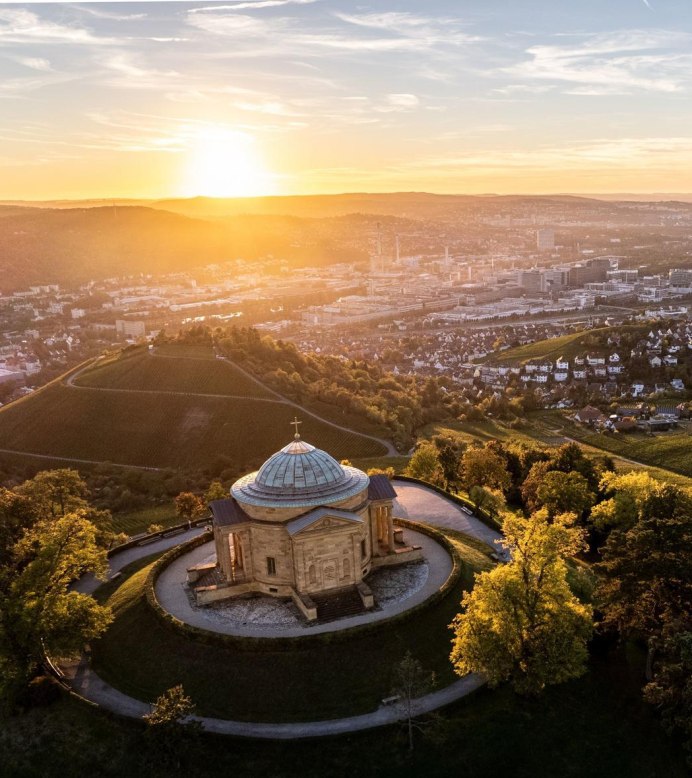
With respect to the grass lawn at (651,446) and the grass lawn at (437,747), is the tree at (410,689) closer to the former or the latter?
the grass lawn at (437,747)

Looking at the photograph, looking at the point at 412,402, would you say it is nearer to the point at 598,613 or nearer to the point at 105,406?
the point at 105,406

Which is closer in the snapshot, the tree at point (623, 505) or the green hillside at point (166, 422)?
the tree at point (623, 505)

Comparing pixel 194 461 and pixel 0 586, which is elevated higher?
pixel 0 586

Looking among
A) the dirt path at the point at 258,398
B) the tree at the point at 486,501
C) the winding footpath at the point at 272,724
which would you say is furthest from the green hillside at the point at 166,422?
the winding footpath at the point at 272,724

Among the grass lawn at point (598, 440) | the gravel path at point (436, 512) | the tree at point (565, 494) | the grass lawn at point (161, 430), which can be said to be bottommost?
the grass lawn at point (598, 440)

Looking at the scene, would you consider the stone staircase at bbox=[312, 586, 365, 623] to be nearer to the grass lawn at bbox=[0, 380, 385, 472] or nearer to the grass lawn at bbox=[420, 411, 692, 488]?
the grass lawn at bbox=[420, 411, 692, 488]

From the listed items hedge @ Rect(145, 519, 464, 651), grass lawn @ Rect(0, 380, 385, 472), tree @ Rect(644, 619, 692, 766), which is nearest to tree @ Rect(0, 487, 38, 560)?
hedge @ Rect(145, 519, 464, 651)

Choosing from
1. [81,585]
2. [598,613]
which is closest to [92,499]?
[81,585]
